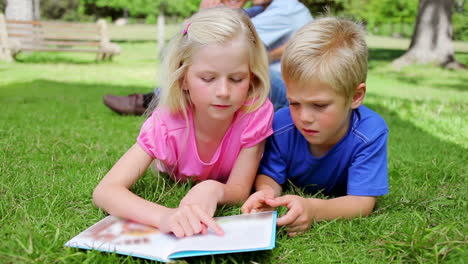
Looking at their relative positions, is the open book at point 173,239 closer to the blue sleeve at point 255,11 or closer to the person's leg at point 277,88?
the person's leg at point 277,88

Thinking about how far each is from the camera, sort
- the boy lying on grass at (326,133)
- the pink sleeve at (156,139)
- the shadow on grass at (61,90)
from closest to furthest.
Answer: the boy lying on grass at (326,133) < the pink sleeve at (156,139) < the shadow on grass at (61,90)

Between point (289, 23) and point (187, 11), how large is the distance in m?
29.6

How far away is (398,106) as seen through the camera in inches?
209

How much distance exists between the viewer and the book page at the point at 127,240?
1.61 m

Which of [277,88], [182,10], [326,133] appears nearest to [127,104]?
[277,88]

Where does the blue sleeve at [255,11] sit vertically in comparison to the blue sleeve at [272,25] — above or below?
above

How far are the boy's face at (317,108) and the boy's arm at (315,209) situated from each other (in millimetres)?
284

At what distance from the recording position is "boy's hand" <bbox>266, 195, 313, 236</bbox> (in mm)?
1881

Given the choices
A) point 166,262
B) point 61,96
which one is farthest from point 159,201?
point 61,96

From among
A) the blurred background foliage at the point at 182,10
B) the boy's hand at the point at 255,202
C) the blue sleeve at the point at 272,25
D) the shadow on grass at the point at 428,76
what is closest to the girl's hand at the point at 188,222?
the boy's hand at the point at 255,202

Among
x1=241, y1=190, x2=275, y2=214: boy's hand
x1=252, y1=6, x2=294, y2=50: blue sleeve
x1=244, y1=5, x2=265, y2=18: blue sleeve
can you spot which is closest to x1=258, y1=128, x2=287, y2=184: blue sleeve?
x1=241, y1=190, x2=275, y2=214: boy's hand

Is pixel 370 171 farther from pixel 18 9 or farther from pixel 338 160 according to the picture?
pixel 18 9

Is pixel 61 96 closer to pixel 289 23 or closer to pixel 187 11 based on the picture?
pixel 289 23

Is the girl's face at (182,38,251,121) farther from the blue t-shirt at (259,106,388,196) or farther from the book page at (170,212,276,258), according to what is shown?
the book page at (170,212,276,258)
